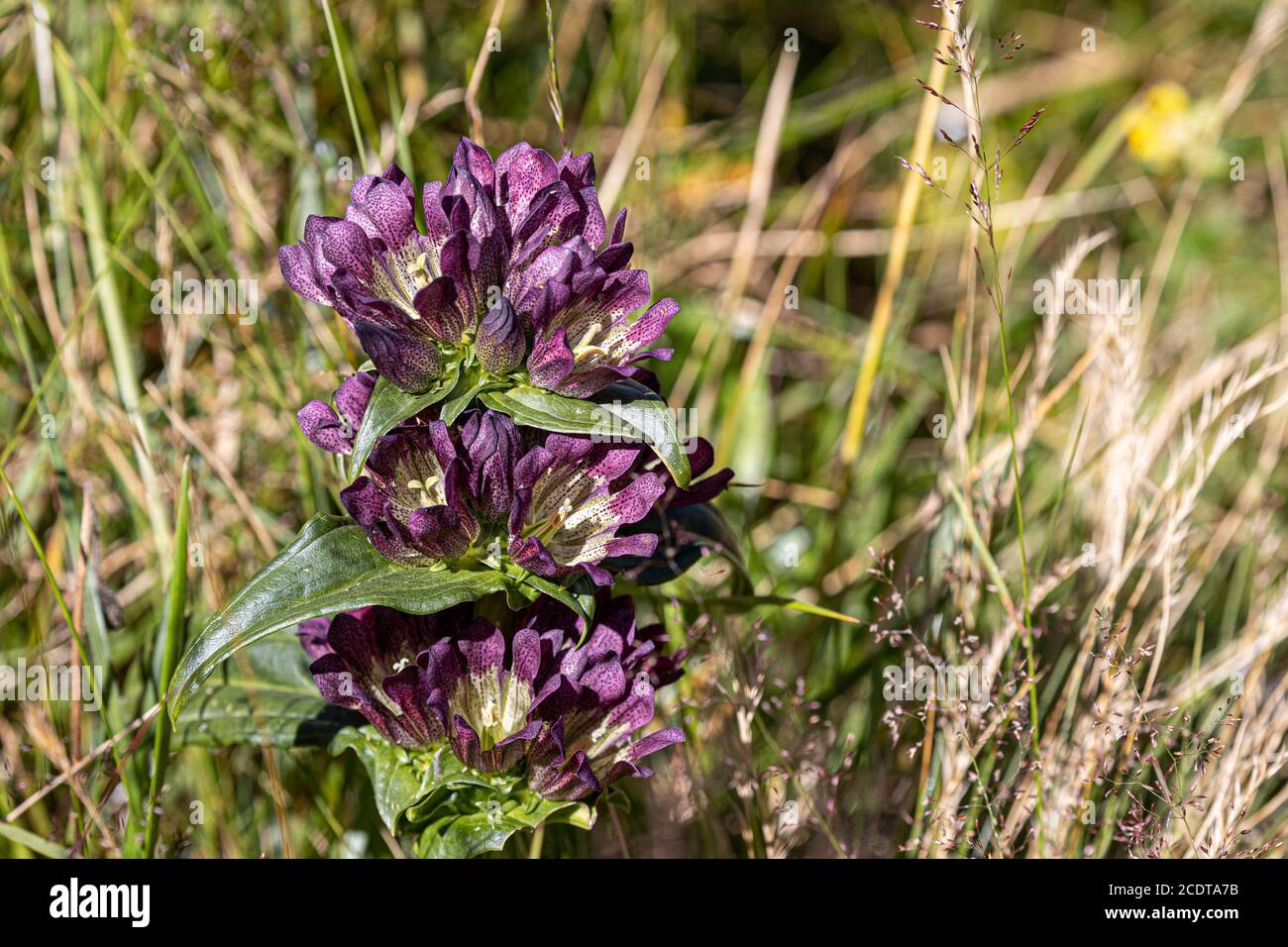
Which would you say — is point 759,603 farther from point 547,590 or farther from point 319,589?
point 319,589

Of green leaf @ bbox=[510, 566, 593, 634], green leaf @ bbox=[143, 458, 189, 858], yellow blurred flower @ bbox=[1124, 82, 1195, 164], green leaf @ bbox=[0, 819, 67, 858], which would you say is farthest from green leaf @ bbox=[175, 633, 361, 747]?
yellow blurred flower @ bbox=[1124, 82, 1195, 164]

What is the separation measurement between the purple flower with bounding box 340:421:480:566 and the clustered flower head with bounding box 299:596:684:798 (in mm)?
109

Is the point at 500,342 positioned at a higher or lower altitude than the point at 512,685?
higher

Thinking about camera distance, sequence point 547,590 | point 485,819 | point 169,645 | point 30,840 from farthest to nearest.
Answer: point 30,840
point 169,645
point 485,819
point 547,590

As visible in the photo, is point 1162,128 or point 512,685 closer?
point 512,685

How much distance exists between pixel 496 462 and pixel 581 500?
5.0 inches

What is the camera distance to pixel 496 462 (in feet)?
3.84

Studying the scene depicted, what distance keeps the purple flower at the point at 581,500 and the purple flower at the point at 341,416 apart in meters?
0.21

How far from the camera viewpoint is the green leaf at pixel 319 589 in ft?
3.59

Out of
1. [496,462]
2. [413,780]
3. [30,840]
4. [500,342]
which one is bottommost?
[30,840]

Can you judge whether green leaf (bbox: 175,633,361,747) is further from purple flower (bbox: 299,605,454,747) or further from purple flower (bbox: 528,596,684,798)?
purple flower (bbox: 528,596,684,798)

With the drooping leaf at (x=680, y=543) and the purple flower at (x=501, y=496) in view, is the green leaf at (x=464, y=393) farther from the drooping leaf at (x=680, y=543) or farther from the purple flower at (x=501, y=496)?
the drooping leaf at (x=680, y=543)

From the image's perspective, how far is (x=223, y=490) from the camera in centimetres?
207

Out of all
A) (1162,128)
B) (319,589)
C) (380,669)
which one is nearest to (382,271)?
(319,589)
